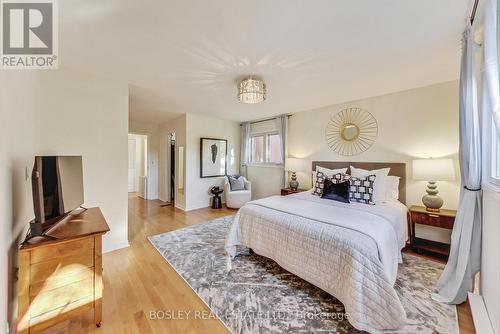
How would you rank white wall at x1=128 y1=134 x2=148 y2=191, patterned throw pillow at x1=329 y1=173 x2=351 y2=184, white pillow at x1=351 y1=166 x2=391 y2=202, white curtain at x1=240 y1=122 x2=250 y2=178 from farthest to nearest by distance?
white wall at x1=128 y1=134 x2=148 y2=191, white curtain at x1=240 y1=122 x2=250 y2=178, patterned throw pillow at x1=329 y1=173 x2=351 y2=184, white pillow at x1=351 y1=166 x2=391 y2=202

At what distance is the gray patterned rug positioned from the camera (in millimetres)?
1474

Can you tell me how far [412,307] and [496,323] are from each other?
0.50 m

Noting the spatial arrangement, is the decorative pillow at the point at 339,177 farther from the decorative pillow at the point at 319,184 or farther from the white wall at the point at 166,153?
the white wall at the point at 166,153

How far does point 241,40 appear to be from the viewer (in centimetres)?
175

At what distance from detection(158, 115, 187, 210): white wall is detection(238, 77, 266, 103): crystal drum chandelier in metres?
2.68

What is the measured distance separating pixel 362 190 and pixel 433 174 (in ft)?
2.67

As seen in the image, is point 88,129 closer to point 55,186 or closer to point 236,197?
point 55,186

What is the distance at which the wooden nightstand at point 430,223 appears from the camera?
236 cm

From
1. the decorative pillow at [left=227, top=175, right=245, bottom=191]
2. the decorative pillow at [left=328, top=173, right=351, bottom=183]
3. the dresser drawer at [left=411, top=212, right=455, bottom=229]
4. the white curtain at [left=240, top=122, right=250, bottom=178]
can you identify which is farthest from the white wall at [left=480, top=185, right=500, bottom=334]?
the white curtain at [left=240, top=122, right=250, bottom=178]

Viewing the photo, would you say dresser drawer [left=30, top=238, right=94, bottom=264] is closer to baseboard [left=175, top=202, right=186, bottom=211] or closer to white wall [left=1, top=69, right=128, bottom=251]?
white wall [left=1, top=69, right=128, bottom=251]

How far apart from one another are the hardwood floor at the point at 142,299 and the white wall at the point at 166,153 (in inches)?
78.1

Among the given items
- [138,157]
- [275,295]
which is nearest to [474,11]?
[275,295]

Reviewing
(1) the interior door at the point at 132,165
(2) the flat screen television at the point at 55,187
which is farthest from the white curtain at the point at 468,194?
(1) the interior door at the point at 132,165

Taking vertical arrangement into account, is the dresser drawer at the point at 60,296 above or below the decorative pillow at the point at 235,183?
below
